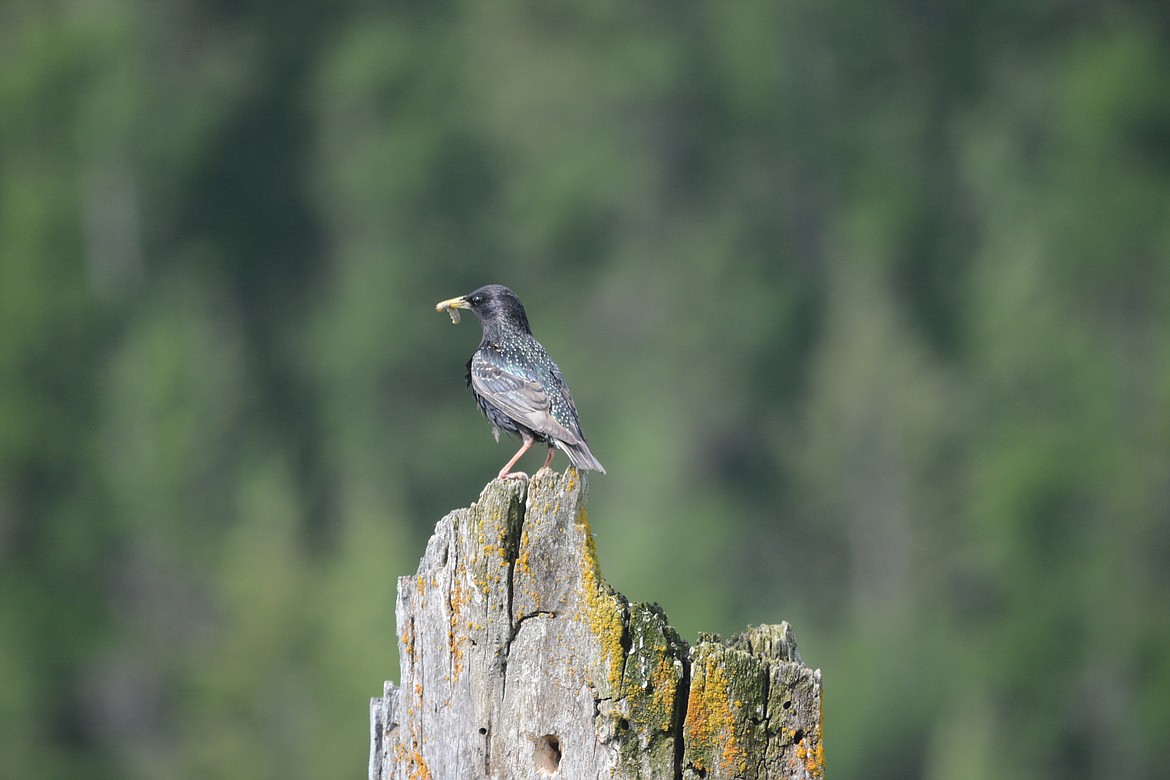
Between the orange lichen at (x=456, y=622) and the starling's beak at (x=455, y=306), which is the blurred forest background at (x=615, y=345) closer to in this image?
the starling's beak at (x=455, y=306)

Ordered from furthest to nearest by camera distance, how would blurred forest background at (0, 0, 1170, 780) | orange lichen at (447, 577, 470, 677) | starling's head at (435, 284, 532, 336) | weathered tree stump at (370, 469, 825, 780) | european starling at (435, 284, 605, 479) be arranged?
blurred forest background at (0, 0, 1170, 780) < starling's head at (435, 284, 532, 336) < european starling at (435, 284, 605, 479) < orange lichen at (447, 577, 470, 677) < weathered tree stump at (370, 469, 825, 780)

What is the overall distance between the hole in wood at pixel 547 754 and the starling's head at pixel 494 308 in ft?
14.8

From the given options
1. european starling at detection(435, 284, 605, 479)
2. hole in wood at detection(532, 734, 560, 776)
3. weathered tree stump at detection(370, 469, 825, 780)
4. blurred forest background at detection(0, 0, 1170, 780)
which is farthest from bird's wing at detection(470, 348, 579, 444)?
blurred forest background at detection(0, 0, 1170, 780)

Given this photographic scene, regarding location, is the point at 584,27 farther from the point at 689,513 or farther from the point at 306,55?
the point at 689,513

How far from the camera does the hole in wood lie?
7.43 metres

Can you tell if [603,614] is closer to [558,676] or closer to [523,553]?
[558,676]

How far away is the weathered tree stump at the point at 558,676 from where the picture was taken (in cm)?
738

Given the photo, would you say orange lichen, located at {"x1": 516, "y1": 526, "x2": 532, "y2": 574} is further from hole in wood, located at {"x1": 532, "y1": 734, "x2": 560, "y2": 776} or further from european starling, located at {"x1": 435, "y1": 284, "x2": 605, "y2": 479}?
european starling, located at {"x1": 435, "y1": 284, "x2": 605, "y2": 479}

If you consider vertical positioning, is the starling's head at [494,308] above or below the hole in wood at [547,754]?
above

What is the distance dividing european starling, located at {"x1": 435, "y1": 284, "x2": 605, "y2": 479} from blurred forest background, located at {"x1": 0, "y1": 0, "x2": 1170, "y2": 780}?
2569 centimetres

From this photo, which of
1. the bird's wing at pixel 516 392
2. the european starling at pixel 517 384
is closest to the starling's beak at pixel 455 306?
the european starling at pixel 517 384

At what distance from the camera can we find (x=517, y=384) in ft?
35.9

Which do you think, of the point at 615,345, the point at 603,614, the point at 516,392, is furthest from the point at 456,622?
the point at 615,345

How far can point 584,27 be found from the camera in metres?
68.0
